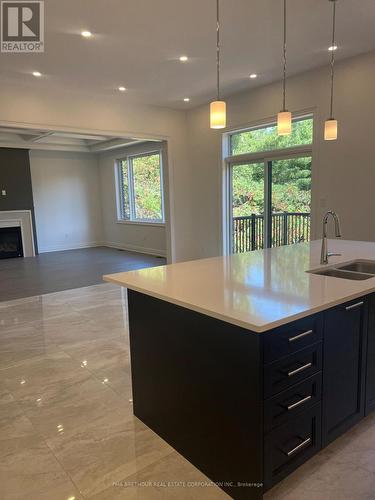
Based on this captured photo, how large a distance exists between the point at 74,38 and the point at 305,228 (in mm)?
3936

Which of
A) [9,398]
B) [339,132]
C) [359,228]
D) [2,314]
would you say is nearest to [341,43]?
[339,132]

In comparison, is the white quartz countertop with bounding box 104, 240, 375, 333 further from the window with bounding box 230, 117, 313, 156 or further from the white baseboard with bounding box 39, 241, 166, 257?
the white baseboard with bounding box 39, 241, 166, 257

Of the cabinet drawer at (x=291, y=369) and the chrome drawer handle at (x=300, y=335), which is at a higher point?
the chrome drawer handle at (x=300, y=335)

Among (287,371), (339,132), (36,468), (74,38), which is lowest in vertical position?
(36,468)

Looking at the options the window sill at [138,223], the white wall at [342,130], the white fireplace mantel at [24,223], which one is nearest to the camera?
the white wall at [342,130]

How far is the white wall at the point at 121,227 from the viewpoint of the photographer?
344 inches

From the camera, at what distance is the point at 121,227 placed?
9891 millimetres

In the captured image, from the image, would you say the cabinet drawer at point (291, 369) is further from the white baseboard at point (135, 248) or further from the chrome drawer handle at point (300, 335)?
the white baseboard at point (135, 248)

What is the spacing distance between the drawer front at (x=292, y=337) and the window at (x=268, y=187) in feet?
12.9

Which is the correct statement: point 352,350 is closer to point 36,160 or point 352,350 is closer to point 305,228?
point 305,228

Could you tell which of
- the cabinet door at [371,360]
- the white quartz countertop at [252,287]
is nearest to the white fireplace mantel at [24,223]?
the white quartz countertop at [252,287]

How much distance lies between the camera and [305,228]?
5.48m

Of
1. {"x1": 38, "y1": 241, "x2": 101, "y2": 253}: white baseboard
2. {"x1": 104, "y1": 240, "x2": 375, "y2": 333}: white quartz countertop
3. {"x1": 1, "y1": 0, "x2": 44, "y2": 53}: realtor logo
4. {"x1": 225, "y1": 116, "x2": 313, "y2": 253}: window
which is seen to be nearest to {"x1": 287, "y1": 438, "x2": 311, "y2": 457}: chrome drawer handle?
{"x1": 104, "y1": 240, "x2": 375, "y2": 333}: white quartz countertop

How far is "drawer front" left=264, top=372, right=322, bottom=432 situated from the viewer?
5.01 ft
